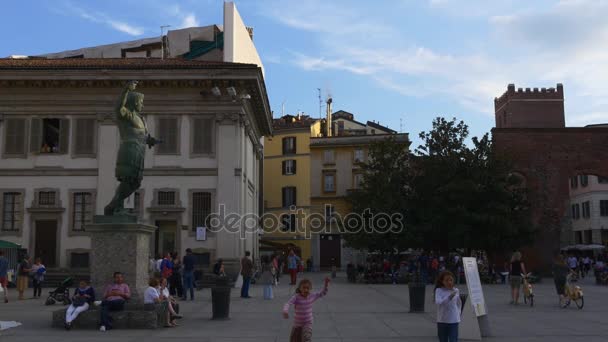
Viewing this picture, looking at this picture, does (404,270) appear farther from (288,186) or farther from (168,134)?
(288,186)

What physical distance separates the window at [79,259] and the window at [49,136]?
4.85 m

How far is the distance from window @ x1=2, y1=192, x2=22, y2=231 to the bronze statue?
1816 cm

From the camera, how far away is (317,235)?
2221 inches

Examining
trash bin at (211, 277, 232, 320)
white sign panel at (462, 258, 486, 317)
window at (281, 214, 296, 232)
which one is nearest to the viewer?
white sign panel at (462, 258, 486, 317)

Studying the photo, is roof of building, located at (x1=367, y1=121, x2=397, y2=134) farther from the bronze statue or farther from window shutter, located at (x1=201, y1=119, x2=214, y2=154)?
the bronze statue

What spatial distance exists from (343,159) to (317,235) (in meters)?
7.05

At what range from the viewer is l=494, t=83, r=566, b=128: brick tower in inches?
2982

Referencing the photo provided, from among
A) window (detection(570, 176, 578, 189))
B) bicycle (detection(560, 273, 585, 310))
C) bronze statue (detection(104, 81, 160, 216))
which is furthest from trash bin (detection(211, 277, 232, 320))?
window (detection(570, 176, 578, 189))

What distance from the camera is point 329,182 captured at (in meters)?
57.7

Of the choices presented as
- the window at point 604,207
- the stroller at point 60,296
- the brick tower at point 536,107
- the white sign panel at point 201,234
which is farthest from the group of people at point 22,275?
the brick tower at point 536,107

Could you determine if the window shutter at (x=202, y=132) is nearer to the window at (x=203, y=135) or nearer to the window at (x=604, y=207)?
the window at (x=203, y=135)

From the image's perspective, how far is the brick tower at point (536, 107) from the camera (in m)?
75.8

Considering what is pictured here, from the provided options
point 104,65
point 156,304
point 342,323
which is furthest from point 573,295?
point 104,65

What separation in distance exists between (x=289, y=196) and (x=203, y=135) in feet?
90.7
